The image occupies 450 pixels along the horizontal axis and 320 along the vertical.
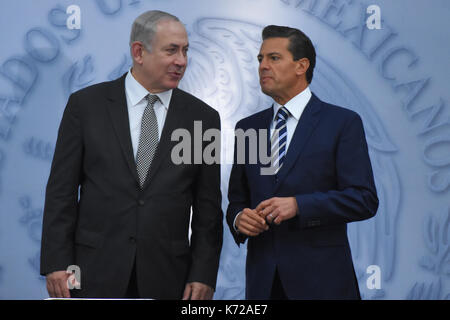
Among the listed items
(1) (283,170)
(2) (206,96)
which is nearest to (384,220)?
(2) (206,96)

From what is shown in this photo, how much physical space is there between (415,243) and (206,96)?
1593 mm

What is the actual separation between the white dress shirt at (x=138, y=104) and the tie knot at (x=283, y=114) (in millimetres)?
440

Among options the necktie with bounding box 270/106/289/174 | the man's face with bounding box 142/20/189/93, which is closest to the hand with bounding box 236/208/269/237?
the necktie with bounding box 270/106/289/174

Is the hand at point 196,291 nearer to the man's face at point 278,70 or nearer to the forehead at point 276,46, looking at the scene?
the man's face at point 278,70

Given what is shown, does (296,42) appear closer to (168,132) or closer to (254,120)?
(254,120)

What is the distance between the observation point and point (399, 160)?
166 inches

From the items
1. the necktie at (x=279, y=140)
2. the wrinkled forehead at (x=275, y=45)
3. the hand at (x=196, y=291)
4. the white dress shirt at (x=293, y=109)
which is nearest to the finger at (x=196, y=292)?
the hand at (x=196, y=291)

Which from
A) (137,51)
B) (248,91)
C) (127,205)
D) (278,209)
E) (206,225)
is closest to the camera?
(278,209)

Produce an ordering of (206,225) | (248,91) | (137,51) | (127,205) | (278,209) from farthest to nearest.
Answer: (248,91) → (137,51) → (206,225) → (127,205) → (278,209)

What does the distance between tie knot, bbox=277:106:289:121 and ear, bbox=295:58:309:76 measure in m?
0.18

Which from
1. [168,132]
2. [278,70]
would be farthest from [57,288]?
[278,70]

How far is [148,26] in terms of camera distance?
2707 millimetres

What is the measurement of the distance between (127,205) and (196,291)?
0.41m
